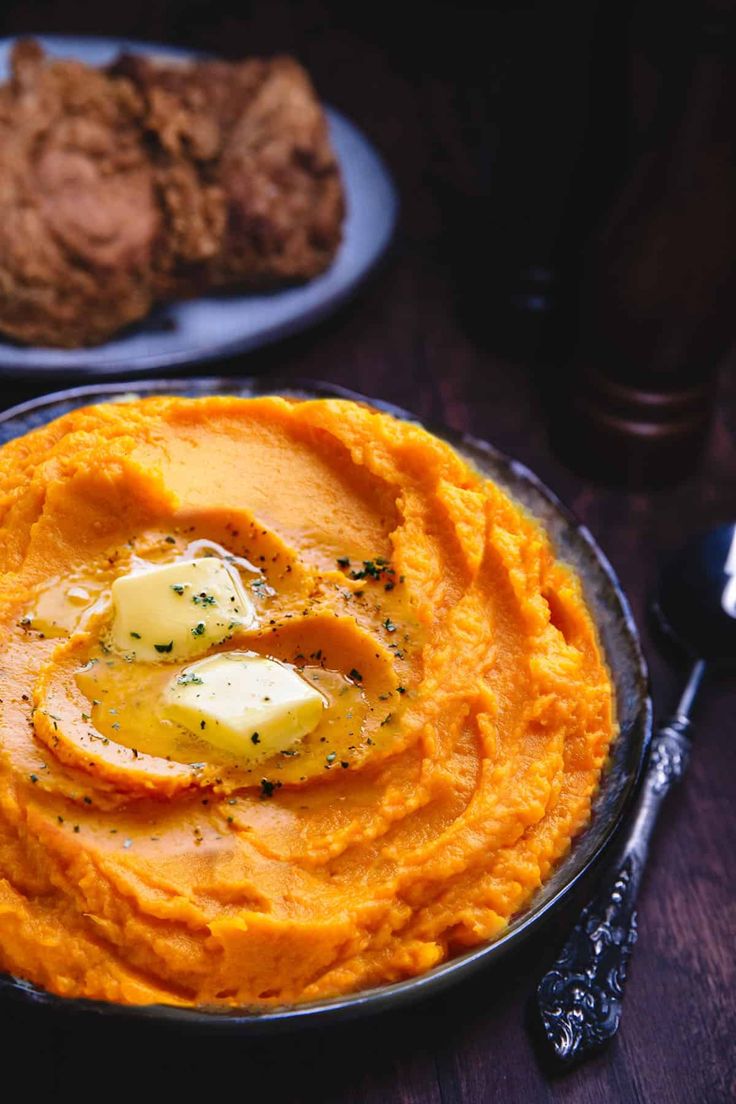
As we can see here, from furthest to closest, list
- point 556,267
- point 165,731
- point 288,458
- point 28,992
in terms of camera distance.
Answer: point 556,267 < point 288,458 < point 165,731 < point 28,992

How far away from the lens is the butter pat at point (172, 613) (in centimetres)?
296

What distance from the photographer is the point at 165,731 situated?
2848 millimetres

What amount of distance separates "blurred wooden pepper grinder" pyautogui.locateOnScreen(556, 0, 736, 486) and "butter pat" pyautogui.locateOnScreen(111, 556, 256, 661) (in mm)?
2148

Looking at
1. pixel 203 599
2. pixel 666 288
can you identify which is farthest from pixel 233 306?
pixel 203 599

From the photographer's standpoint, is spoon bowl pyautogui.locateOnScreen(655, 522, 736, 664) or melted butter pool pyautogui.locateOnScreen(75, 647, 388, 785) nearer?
melted butter pool pyautogui.locateOnScreen(75, 647, 388, 785)

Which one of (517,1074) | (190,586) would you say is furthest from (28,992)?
(517,1074)

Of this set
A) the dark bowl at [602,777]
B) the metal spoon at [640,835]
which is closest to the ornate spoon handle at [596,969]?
the metal spoon at [640,835]

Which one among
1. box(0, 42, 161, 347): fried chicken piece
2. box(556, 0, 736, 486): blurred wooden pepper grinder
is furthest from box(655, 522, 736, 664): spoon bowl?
box(0, 42, 161, 347): fried chicken piece

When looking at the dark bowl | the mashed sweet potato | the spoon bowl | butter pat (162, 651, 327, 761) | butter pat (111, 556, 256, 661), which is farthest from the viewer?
the spoon bowl

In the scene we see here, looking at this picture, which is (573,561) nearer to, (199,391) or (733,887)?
(733,887)

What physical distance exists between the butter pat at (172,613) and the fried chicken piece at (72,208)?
195 cm

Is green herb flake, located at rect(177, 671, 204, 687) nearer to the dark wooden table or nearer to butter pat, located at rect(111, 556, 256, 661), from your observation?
butter pat, located at rect(111, 556, 256, 661)

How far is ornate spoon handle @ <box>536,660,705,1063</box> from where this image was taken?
300cm

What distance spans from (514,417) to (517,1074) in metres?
2.85
